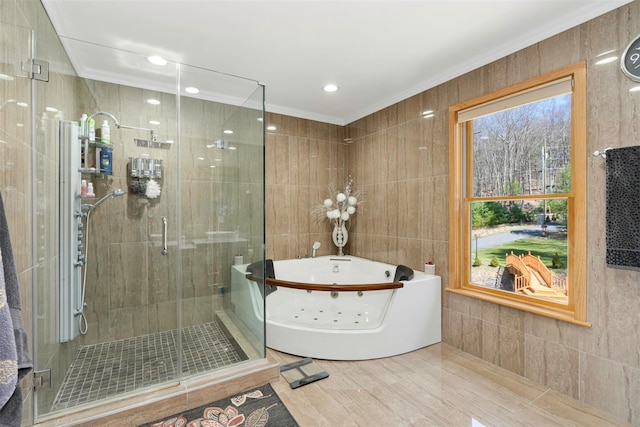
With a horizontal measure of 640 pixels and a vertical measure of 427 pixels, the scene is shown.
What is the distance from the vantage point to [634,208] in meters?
1.79

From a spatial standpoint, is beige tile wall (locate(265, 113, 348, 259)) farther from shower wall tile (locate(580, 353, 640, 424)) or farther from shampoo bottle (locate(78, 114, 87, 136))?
shower wall tile (locate(580, 353, 640, 424))

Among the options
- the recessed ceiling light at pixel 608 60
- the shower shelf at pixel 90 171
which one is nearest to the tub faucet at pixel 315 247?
the shower shelf at pixel 90 171

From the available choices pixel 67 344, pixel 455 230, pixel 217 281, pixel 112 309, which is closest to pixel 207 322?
pixel 217 281

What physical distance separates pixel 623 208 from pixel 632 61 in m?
0.87

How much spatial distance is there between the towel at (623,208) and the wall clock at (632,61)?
0.44 metres

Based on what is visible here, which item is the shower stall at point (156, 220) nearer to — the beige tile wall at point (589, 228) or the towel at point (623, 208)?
the beige tile wall at point (589, 228)

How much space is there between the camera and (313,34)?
2.29 metres

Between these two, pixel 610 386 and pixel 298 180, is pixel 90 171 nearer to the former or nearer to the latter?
pixel 298 180

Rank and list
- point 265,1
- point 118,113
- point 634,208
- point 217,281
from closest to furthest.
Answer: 1. point 634,208
2. point 265,1
3. point 118,113
4. point 217,281

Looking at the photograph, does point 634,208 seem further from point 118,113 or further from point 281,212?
point 118,113

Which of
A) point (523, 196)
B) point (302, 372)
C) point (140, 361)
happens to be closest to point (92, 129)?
point (140, 361)

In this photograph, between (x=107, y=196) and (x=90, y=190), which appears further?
(x=107, y=196)

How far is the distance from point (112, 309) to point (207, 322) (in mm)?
765

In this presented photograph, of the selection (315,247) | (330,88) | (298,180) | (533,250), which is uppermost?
(330,88)
